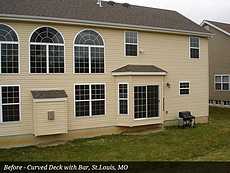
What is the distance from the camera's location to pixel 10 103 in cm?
902

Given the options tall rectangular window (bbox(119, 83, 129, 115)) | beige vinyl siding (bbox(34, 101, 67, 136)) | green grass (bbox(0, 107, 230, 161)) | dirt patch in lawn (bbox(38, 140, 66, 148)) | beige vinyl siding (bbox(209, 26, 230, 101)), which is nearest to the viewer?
green grass (bbox(0, 107, 230, 161))

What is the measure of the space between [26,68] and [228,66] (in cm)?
1744

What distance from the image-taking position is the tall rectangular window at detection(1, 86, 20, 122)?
8.91 meters

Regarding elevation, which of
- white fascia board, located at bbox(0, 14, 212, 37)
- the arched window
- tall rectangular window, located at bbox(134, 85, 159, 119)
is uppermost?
white fascia board, located at bbox(0, 14, 212, 37)

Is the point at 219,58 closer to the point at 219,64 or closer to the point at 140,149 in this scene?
the point at 219,64

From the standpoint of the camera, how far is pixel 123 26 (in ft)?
36.2

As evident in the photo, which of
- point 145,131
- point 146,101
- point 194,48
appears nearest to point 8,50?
point 146,101

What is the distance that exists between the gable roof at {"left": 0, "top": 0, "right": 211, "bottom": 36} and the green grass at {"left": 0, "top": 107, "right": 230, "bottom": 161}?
18.8 ft

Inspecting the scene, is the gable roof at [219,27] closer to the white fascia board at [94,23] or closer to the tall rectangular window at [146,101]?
the white fascia board at [94,23]

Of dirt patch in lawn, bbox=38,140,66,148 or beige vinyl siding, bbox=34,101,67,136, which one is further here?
dirt patch in lawn, bbox=38,140,66,148

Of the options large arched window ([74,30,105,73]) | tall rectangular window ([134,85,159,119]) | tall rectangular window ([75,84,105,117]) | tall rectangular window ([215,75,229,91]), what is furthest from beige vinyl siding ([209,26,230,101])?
tall rectangular window ([75,84,105,117])

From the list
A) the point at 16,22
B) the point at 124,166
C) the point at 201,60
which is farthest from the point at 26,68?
the point at 201,60

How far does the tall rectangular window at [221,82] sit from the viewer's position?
19.3m

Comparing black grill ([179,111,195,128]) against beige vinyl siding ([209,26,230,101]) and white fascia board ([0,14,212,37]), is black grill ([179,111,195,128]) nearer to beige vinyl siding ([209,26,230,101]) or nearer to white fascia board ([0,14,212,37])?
white fascia board ([0,14,212,37])
